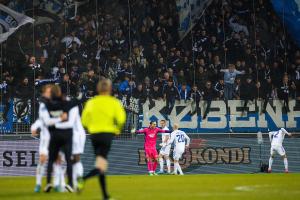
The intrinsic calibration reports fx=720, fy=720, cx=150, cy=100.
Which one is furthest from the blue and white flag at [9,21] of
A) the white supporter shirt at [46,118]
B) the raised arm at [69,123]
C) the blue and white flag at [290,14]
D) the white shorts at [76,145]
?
the raised arm at [69,123]

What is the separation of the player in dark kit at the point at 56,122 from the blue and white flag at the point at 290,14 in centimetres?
1697

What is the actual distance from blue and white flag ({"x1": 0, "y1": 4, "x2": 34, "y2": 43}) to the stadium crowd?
0.35 m

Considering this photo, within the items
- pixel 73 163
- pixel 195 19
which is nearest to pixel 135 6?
pixel 195 19

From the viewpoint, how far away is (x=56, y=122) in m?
11.6

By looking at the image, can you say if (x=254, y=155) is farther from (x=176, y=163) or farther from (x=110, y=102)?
(x=110, y=102)

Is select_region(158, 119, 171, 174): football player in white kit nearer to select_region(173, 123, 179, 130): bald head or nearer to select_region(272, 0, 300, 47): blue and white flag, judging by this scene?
select_region(173, 123, 179, 130): bald head

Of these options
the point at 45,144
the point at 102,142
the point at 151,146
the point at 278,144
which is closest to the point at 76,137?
the point at 45,144

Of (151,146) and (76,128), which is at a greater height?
(76,128)

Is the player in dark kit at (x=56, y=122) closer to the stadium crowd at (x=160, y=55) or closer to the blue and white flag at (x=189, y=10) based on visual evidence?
the stadium crowd at (x=160, y=55)

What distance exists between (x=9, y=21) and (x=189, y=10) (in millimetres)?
6750

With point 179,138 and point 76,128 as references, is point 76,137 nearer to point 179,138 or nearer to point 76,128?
point 76,128

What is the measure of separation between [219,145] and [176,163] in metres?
1.73

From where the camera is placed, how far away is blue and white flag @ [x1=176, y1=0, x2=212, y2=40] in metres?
27.2

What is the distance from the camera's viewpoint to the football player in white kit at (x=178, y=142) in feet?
79.2
